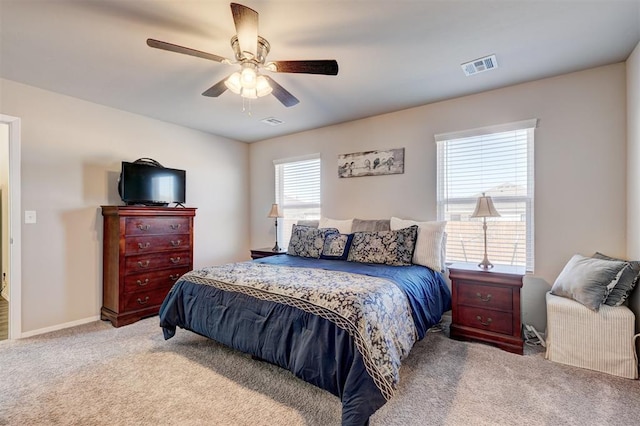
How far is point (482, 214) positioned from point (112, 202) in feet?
13.5

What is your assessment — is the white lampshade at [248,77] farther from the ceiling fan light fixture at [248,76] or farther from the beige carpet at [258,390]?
the beige carpet at [258,390]

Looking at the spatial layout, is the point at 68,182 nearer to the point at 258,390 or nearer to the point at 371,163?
the point at 258,390

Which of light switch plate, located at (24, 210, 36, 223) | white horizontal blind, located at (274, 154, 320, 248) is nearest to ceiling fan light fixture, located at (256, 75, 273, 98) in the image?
white horizontal blind, located at (274, 154, 320, 248)

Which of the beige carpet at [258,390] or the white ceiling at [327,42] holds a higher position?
the white ceiling at [327,42]

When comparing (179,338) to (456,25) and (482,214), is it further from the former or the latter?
(456,25)

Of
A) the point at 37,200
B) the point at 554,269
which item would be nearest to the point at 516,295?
the point at 554,269

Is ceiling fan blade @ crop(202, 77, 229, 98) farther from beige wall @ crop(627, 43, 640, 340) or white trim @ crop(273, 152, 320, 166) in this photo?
beige wall @ crop(627, 43, 640, 340)

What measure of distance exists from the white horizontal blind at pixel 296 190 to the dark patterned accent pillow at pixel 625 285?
127 inches

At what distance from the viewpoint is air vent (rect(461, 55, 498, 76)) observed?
2.49 metres

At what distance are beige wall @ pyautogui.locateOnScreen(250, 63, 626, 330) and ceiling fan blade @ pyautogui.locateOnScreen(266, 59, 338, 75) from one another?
6.42 feet

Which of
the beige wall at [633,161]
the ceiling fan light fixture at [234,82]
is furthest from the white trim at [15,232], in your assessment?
the beige wall at [633,161]

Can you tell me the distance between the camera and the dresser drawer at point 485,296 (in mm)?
2562

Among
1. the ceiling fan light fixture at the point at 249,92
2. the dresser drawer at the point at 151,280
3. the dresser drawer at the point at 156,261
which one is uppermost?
the ceiling fan light fixture at the point at 249,92

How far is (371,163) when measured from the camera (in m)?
3.91
